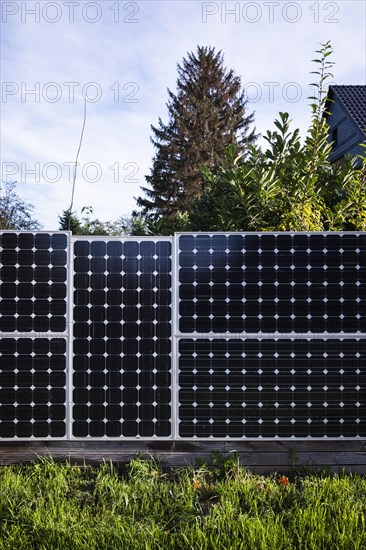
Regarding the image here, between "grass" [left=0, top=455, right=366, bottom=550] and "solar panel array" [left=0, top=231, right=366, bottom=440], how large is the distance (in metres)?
0.51

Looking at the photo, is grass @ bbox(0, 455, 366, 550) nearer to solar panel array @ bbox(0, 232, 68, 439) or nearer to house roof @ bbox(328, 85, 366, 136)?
solar panel array @ bbox(0, 232, 68, 439)

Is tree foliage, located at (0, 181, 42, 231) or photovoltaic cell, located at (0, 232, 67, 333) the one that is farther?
tree foliage, located at (0, 181, 42, 231)

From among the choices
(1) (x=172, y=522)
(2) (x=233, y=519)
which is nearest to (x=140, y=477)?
(1) (x=172, y=522)

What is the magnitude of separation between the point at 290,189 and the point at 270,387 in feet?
Answer: 11.5

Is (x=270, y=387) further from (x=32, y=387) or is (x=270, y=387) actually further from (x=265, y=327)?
(x=32, y=387)

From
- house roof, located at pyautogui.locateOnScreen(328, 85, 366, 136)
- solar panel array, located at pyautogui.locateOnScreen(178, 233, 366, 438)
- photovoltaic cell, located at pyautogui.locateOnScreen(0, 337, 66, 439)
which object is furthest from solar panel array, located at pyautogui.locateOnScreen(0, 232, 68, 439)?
house roof, located at pyautogui.locateOnScreen(328, 85, 366, 136)

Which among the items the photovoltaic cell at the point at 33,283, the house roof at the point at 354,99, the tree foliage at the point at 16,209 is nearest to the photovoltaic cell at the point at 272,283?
the photovoltaic cell at the point at 33,283

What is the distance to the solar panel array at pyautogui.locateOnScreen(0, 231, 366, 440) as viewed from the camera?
20.6 ft

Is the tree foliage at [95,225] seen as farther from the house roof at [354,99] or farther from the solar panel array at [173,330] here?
the solar panel array at [173,330]

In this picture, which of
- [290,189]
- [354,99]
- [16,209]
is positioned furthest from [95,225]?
[290,189]

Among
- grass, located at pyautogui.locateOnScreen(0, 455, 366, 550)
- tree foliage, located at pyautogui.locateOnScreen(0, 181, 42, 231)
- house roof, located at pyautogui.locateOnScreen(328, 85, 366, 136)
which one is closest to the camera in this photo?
grass, located at pyautogui.locateOnScreen(0, 455, 366, 550)

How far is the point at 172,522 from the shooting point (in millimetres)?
5164

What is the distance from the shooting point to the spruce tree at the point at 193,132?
4072cm

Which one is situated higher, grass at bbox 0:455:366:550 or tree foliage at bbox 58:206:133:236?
tree foliage at bbox 58:206:133:236
